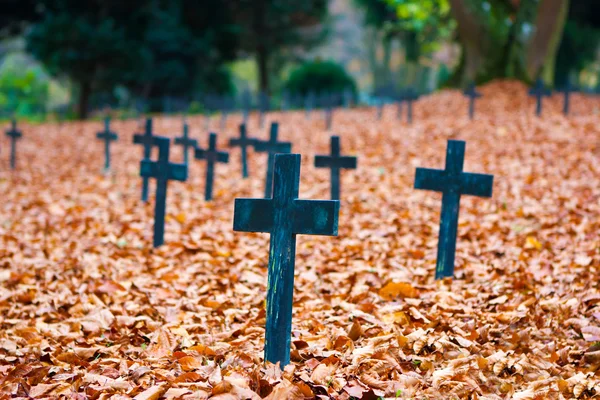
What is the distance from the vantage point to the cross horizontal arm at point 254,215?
10.5 feet

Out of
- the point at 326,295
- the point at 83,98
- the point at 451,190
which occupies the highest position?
the point at 83,98

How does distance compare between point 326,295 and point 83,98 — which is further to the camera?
point 83,98

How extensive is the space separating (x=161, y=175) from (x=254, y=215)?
3.81m

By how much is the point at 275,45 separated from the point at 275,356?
3044cm

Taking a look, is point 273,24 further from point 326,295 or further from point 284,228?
point 284,228

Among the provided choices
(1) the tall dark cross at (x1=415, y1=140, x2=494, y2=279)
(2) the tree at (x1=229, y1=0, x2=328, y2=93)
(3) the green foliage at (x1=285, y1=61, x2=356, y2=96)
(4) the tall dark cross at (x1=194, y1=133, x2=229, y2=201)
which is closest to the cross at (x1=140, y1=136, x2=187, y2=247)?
(4) the tall dark cross at (x1=194, y1=133, x2=229, y2=201)

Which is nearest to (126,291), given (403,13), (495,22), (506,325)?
(506,325)

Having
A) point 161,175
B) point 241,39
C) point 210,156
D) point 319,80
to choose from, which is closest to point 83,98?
point 241,39

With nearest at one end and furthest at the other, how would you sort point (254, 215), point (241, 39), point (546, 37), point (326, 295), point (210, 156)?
point (254, 215) → point (326, 295) → point (210, 156) → point (546, 37) → point (241, 39)

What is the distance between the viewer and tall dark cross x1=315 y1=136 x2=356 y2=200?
24.6ft

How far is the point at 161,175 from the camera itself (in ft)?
22.4

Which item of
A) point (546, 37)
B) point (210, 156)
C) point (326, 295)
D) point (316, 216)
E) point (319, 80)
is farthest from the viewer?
point (319, 80)

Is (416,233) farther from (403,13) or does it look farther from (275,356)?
(403,13)

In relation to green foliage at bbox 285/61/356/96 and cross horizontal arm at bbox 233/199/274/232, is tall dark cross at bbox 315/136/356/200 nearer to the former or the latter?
cross horizontal arm at bbox 233/199/274/232
